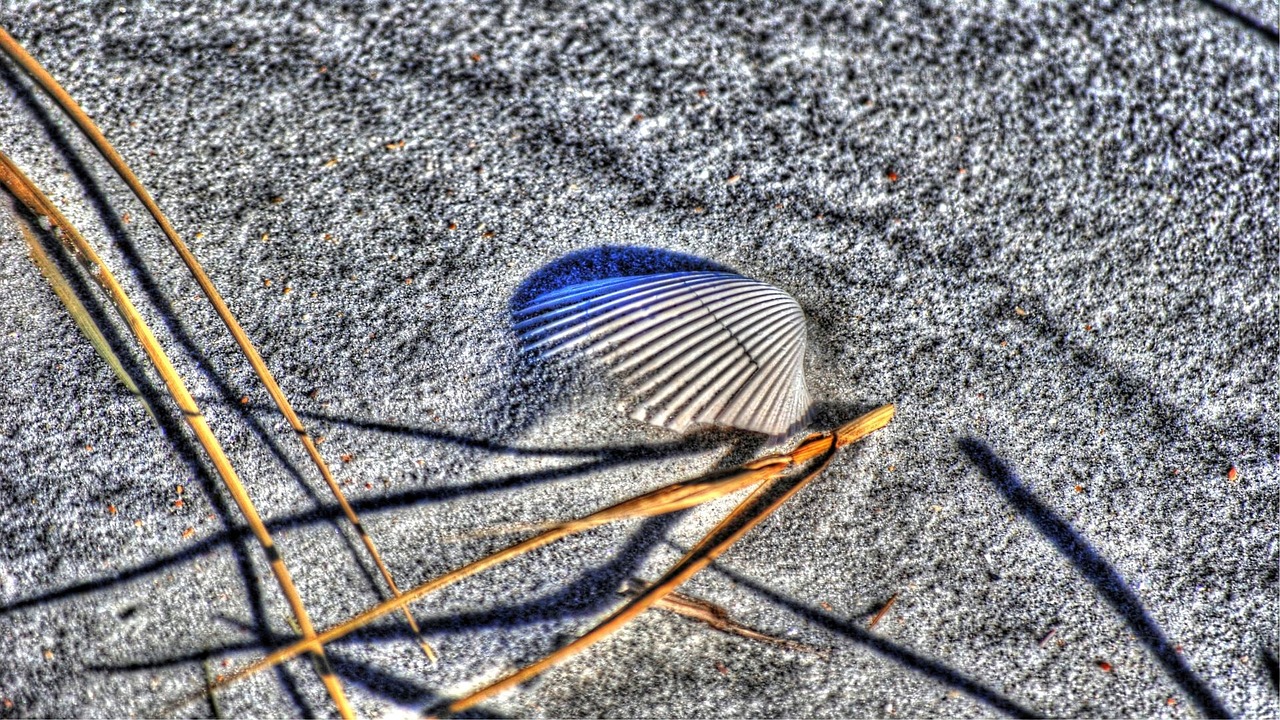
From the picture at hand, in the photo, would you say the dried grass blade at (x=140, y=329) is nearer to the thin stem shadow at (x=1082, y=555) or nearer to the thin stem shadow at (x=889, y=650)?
the thin stem shadow at (x=889, y=650)

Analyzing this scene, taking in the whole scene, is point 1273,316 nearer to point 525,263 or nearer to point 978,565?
point 978,565

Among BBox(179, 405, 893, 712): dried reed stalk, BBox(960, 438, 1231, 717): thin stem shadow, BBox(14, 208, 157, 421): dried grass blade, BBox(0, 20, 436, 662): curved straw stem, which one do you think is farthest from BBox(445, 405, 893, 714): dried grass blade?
BBox(14, 208, 157, 421): dried grass blade

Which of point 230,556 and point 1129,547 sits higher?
point 1129,547

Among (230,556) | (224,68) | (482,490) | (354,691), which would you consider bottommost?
(354,691)

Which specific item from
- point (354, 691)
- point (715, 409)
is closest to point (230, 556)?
point (354, 691)

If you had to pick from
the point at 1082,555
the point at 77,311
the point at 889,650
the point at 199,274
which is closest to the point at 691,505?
the point at 889,650

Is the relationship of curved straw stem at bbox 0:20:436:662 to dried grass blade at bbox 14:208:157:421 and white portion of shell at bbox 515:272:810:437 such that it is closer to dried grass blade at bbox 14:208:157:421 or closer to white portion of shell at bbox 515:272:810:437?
dried grass blade at bbox 14:208:157:421

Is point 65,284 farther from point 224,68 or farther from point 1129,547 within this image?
point 1129,547
